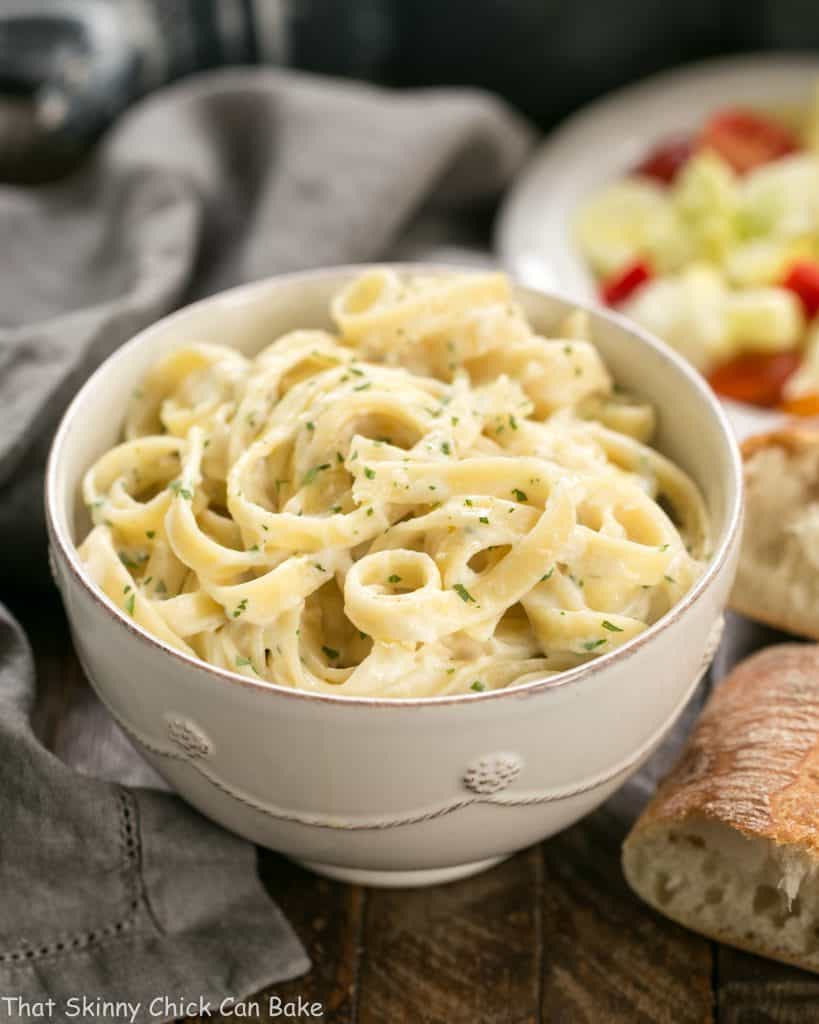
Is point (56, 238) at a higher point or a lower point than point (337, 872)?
higher

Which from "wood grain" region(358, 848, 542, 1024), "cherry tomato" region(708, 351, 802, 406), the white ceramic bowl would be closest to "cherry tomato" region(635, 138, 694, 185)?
"cherry tomato" region(708, 351, 802, 406)

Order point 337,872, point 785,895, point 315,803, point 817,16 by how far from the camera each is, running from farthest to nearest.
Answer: point 817,16
point 337,872
point 785,895
point 315,803

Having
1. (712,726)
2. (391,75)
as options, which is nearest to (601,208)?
(391,75)

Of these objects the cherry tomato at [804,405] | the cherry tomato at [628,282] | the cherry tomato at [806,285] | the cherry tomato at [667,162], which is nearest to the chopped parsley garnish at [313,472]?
the cherry tomato at [804,405]

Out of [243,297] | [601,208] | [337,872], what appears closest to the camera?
[337,872]

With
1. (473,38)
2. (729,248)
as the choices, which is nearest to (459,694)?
(729,248)

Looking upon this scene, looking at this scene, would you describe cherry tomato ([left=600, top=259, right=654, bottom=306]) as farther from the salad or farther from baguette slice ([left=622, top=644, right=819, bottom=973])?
baguette slice ([left=622, top=644, right=819, bottom=973])

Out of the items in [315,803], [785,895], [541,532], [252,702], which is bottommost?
[785,895]

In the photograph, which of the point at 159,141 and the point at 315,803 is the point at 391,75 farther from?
the point at 315,803
